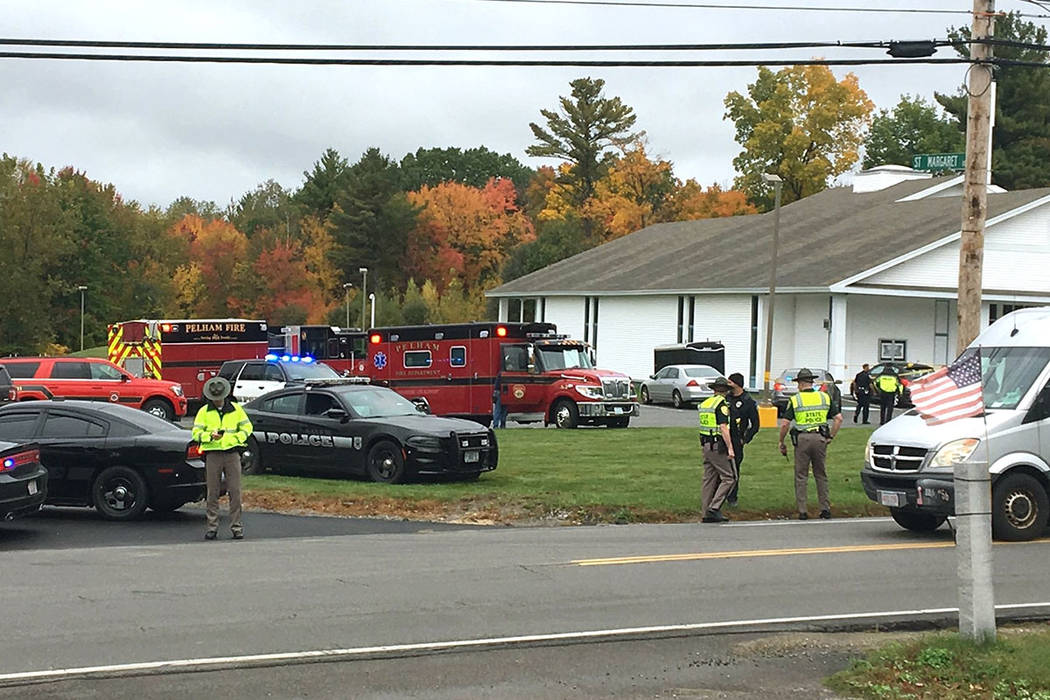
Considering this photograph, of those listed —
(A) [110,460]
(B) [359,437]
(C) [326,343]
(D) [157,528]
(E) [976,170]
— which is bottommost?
(D) [157,528]

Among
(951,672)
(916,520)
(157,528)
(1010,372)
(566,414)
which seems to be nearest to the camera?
(951,672)

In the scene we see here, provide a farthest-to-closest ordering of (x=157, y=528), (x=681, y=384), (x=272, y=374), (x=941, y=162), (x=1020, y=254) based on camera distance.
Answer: (x=1020, y=254) → (x=681, y=384) → (x=272, y=374) → (x=941, y=162) → (x=157, y=528)

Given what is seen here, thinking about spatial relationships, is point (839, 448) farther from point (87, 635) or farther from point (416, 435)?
point (87, 635)

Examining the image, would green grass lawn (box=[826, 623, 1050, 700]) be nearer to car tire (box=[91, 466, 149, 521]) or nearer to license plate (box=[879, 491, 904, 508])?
license plate (box=[879, 491, 904, 508])

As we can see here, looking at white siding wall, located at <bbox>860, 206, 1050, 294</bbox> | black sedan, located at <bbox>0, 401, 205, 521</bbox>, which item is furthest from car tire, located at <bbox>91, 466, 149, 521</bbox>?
white siding wall, located at <bbox>860, 206, 1050, 294</bbox>

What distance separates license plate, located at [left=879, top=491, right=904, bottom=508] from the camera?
15.0 metres

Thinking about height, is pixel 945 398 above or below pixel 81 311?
below

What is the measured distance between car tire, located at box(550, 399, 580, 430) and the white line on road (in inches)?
842

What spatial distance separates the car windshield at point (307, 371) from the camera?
3581 centimetres

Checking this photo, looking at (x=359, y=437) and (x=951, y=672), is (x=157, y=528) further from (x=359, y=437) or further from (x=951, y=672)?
(x=951, y=672)

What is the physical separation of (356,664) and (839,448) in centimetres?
1924

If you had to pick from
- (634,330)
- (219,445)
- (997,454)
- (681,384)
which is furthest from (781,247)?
(219,445)

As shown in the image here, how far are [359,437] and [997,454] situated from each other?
9.87m

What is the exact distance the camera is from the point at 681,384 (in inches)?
1842
